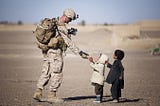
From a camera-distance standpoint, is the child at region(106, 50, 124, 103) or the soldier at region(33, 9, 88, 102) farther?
the child at region(106, 50, 124, 103)

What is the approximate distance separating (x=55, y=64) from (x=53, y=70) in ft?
0.49

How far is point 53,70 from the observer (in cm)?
1181

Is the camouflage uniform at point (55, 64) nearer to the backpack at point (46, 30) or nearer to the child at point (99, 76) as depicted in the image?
the backpack at point (46, 30)

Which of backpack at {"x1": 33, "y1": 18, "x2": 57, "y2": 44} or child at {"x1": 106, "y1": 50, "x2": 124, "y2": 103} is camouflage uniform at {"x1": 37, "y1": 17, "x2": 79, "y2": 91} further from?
child at {"x1": 106, "y1": 50, "x2": 124, "y2": 103}

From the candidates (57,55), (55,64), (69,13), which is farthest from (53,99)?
(69,13)

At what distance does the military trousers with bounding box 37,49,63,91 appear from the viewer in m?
11.8

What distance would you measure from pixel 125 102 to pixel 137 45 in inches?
1534

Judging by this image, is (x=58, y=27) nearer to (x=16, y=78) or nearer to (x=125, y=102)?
(x=125, y=102)

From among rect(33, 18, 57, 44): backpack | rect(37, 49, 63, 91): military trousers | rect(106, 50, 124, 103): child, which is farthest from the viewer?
rect(106, 50, 124, 103): child

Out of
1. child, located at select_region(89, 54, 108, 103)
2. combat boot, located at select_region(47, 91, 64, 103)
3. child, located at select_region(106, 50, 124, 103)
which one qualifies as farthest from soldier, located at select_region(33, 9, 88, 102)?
child, located at select_region(106, 50, 124, 103)

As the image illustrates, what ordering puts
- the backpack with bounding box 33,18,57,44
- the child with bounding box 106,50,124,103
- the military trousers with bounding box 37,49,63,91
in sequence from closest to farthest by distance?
the backpack with bounding box 33,18,57,44 < the military trousers with bounding box 37,49,63,91 < the child with bounding box 106,50,124,103

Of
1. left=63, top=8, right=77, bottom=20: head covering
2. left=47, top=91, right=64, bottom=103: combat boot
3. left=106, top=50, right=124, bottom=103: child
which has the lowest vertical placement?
left=47, top=91, right=64, bottom=103: combat boot

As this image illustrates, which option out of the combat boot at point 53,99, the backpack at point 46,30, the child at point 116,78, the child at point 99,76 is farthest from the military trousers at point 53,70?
the child at point 116,78

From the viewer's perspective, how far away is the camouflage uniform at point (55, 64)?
1174 cm
